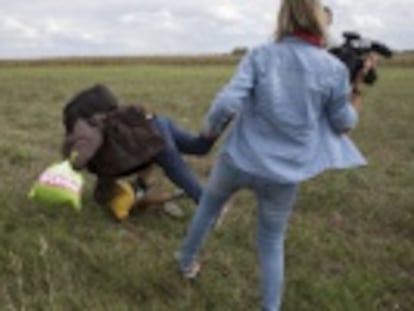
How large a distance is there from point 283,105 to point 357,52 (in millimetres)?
1601

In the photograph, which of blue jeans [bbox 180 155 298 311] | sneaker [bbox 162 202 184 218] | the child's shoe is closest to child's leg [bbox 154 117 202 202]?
sneaker [bbox 162 202 184 218]

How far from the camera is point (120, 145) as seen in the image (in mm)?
6121

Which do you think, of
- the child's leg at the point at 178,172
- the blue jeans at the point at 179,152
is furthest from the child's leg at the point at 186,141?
the child's leg at the point at 178,172

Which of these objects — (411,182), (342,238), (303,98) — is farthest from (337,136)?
(411,182)

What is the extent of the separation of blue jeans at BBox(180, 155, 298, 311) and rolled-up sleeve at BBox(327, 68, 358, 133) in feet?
1.43

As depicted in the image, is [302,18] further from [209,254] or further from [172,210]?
[172,210]

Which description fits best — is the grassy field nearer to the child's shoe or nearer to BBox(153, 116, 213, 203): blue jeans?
the child's shoe

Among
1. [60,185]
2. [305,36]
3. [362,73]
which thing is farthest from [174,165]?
[305,36]

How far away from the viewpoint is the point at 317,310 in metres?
5.34

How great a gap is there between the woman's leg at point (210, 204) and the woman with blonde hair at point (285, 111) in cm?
3

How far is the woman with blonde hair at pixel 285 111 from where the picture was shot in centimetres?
454

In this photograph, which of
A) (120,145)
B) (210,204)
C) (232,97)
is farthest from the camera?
(120,145)

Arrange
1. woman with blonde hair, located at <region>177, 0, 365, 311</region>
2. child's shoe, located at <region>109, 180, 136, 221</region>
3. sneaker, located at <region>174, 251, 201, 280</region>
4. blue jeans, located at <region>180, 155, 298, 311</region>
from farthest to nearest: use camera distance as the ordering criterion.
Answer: child's shoe, located at <region>109, 180, 136, 221</region> < sneaker, located at <region>174, 251, 201, 280</region> < blue jeans, located at <region>180, 155, 298, 311</region> < woman with blonde hair, located at <region>177, 0, 365, 311</region>

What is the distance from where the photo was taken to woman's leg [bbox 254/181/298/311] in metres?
4.72
